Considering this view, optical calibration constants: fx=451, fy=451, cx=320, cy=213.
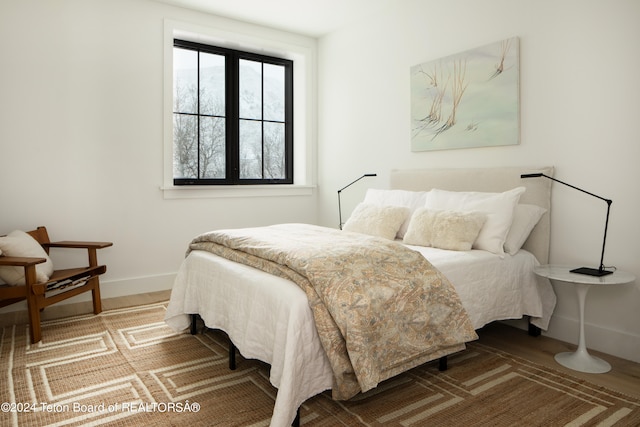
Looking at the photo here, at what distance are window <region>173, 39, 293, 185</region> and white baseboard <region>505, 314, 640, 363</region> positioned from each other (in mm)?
3125

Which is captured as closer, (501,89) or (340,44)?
(501,89)

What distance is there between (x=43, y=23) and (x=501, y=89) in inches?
139

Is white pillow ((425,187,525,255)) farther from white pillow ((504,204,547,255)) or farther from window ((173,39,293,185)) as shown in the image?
window ((173,39,293,185))

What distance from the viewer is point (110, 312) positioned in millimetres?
3521

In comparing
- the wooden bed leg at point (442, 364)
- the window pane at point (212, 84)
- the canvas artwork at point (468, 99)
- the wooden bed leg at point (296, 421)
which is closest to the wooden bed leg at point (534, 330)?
the wooden bed leg at point (442, 364)

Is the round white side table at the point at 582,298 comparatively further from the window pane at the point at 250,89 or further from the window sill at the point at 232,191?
the window pane at the point at 250,89

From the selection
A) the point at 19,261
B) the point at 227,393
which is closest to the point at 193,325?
the point at 227,393

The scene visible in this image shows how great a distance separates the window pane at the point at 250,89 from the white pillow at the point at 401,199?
170 centimetres

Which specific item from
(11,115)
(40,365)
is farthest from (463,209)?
(11,115)

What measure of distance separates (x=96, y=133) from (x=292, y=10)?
2102 mm

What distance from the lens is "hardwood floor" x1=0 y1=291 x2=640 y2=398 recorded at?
2.39m

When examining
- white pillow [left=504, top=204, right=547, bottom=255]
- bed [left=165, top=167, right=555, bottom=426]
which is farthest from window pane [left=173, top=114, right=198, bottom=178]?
white pillow [left=504, top=204, right=547, bottom=255]

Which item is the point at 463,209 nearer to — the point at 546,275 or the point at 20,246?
the point at 546,275

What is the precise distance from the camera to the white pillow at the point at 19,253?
2984mm
